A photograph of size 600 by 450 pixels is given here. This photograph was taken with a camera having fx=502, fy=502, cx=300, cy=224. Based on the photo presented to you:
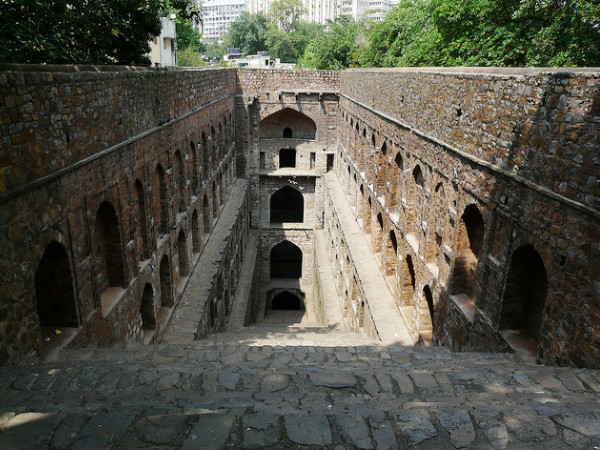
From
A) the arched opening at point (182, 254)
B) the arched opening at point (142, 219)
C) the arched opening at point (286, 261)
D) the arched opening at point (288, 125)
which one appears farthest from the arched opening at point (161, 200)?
the arched opening at point (286, 261)

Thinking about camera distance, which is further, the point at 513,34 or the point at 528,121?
the point at 513,34

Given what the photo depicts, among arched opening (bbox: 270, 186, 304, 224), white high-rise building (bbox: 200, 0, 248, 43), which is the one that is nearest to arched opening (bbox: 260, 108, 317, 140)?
arched opening (bbox: 270, 186, 304, 224)

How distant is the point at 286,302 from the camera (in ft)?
91.0

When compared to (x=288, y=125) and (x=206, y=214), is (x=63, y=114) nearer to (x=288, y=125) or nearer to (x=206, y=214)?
(x=206, y=214)

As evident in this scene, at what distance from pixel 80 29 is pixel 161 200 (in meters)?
4.60

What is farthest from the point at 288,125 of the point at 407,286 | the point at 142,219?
the point at 142,219

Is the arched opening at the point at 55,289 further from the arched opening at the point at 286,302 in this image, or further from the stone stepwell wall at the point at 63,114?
the arched opening at the point at 286,302

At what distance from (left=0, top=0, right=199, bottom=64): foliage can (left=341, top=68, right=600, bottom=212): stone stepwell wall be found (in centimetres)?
723

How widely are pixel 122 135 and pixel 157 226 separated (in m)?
2.94

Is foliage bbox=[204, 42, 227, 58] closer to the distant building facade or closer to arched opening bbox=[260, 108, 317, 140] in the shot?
the distant building facade

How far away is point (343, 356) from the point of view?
6.93 m

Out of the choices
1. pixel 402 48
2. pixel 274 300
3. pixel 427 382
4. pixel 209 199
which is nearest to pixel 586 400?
pixel 427 382

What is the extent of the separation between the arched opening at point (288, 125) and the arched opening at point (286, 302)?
849 centimetres

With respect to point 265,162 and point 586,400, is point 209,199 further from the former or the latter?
point 586,400
